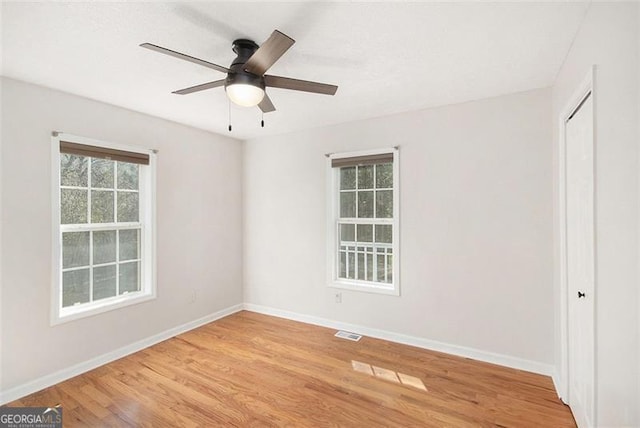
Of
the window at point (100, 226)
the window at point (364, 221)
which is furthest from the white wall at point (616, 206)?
the window at point (100, 226)

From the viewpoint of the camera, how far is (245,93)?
1860mm

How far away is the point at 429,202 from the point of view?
3199 mm

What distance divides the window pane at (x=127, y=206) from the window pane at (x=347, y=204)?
7.87 feet

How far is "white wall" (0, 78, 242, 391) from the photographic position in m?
2.39

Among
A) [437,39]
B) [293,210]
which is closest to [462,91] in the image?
[437,39]

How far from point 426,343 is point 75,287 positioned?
3.54 m

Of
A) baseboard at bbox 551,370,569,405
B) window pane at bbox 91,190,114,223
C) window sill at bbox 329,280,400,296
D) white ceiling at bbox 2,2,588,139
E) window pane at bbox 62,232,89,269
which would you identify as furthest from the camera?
window sill at bbox 329,280,400,296

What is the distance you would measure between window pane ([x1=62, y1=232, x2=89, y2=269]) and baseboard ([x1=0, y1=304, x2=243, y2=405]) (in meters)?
0.92

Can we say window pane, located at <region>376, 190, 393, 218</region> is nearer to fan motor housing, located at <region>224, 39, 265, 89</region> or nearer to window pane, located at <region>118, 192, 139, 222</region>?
fan motor housing, located at <region>224, 39, 265, 89</region>

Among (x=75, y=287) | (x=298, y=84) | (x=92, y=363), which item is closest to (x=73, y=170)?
(x=75, y=287)

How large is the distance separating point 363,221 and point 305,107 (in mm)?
1487

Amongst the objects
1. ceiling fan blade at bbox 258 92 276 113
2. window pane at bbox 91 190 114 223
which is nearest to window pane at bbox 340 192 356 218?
ceiling fan blade at bbox 258 92 276 113

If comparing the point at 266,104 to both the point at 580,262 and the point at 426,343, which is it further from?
the point at 426,343

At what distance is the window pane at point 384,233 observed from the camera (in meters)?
3.51
